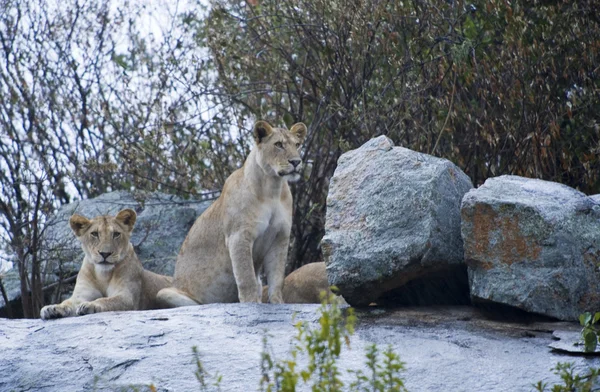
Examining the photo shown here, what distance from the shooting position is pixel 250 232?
823 cm

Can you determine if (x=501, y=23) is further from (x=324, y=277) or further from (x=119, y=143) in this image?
(x=119, y=143)

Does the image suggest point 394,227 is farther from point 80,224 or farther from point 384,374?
point 80,224

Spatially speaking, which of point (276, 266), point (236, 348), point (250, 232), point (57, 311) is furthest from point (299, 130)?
point (236, 348)

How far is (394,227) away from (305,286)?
206 centimetres

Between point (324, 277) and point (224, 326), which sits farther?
point (324, 277)

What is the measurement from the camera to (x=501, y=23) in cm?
923

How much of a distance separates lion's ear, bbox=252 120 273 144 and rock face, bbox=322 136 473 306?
1447 mm

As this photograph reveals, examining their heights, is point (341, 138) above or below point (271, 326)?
above

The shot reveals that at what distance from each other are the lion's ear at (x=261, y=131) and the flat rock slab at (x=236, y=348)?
1721 millimetres

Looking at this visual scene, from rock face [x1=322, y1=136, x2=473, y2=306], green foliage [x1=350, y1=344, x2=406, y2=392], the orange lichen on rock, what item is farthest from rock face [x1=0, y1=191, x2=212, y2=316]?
green foliage [x1=350, y1=344, x2=406, y2=392]

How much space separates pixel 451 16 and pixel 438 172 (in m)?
3.11

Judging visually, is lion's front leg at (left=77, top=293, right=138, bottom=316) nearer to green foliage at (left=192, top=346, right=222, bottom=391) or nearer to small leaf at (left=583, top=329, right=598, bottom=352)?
green foliage at (left=192, top=346, right=222, bottom=391)

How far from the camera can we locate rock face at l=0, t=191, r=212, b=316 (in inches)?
420

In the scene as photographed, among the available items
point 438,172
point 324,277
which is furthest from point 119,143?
point 438,172
